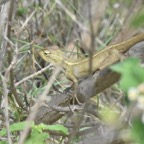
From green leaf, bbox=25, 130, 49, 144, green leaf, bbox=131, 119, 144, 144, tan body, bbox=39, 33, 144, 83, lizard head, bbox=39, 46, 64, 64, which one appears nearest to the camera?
green leaf, bbox=131, 119, 144, 144

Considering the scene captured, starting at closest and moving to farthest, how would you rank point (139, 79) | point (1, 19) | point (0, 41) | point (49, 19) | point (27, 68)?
point (139, 79), point (1, 19), point (0, 41), point (27, 68), point (49, 19)

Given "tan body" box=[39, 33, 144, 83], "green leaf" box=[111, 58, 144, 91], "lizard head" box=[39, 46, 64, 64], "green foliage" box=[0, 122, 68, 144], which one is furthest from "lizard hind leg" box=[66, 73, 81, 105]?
"green leaf" box=[111, 58, 144, 91]

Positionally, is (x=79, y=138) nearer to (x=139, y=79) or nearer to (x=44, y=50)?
(x=44, y=50)

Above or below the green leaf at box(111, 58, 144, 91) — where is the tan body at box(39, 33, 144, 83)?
below

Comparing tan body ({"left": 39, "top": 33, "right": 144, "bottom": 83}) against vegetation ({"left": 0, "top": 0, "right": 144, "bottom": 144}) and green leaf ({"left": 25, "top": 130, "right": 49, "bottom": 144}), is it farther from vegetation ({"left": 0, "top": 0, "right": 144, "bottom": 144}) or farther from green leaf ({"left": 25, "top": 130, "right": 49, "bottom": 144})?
green leaf ({"left": 25, "top": 130, "right": 49, "bottom": 144})

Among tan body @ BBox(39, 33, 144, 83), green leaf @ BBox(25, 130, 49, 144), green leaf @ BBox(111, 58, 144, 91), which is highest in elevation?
green leaf @ BBox(111, 58, 144, 91)

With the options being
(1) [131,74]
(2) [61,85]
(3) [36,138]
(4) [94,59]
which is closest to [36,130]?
(3) [36,138]

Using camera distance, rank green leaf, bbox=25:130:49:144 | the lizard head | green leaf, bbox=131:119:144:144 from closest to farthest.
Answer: green leaf, bbox=131:119:144:144, green leaf, bbox=25:130:49:144, the lizard head

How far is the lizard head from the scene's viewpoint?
7.27 ft

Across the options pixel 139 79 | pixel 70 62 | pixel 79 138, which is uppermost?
pixel 139 79

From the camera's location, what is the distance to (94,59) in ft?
6.66

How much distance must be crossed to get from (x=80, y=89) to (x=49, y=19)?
1925mm

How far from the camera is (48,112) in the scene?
6.82 feet

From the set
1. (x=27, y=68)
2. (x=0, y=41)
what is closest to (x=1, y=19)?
(x=0, y=41)
